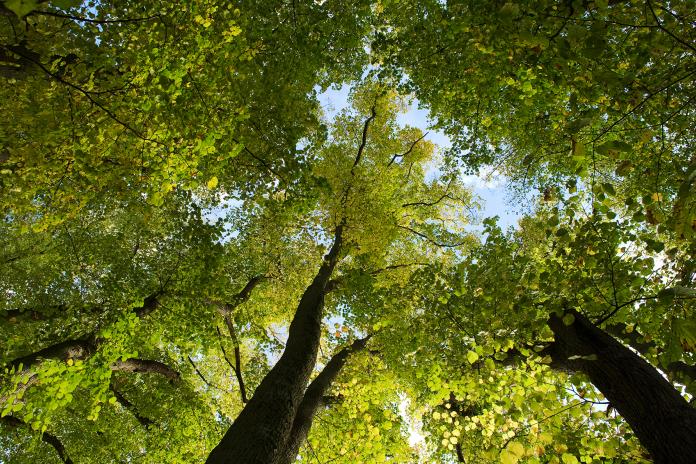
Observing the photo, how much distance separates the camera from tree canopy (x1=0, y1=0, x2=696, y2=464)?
423cm

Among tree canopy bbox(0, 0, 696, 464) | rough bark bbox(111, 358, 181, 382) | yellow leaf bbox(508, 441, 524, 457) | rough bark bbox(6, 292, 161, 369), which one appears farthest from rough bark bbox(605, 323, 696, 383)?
rough bark bbox(111, 358, 181, 382)

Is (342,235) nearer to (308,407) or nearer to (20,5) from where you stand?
(308,407)

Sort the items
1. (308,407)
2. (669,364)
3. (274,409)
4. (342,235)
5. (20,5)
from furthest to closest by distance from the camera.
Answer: (342,235)
(308,407)
(274,409)
(669,364)
(20,5)

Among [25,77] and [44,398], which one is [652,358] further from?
[44,398]

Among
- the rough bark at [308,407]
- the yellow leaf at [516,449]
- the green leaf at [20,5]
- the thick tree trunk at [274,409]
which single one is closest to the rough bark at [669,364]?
the yellow leaf at [516,449]

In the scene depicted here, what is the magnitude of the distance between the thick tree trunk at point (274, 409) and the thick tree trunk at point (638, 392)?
3589mm

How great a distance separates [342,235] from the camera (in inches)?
488

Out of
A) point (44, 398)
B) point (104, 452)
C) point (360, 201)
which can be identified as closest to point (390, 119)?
point (360, 201)

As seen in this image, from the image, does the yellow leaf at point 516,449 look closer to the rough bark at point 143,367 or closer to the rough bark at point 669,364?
the rough bark at point 669,364

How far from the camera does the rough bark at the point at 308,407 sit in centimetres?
671

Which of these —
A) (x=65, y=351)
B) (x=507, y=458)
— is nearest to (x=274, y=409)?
(x=507, y=458)

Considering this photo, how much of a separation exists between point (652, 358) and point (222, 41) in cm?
740

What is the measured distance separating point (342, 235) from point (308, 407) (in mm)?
5654

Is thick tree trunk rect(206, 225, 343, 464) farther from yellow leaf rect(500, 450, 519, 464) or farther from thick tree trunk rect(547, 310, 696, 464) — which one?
thick tree trunk rect(547, 310, 696, 464)
